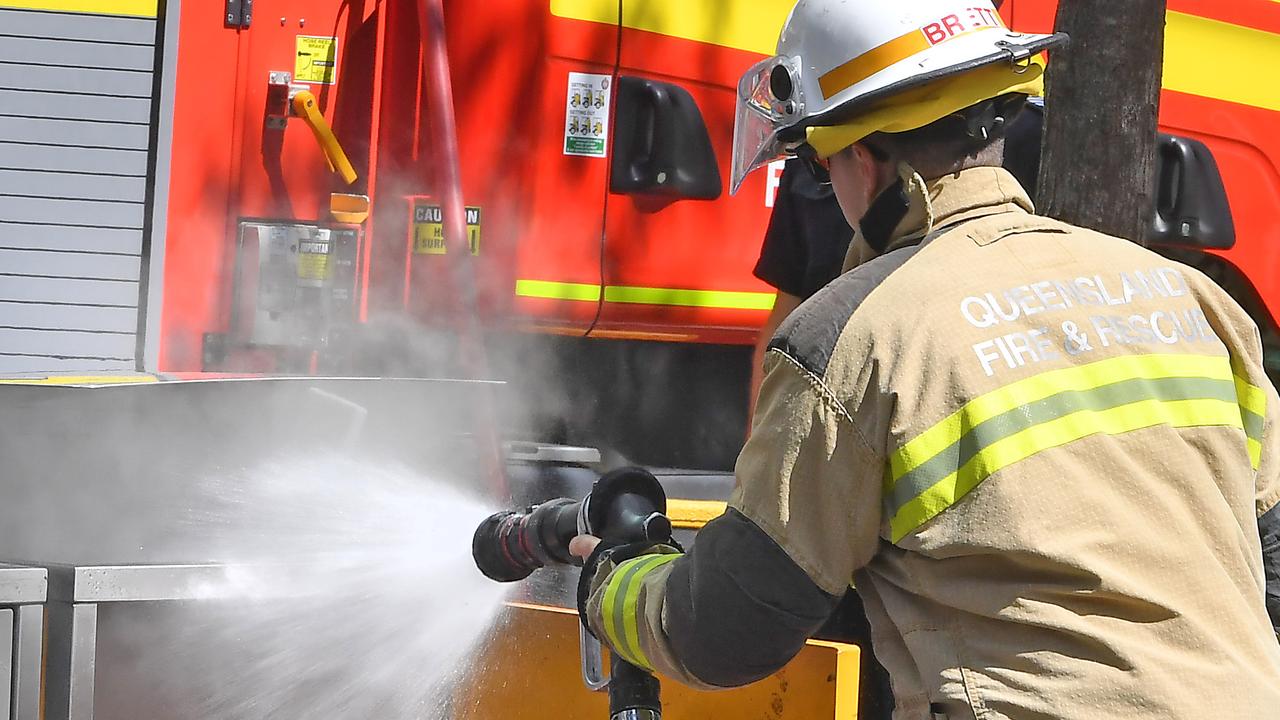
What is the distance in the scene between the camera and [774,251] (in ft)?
11.9

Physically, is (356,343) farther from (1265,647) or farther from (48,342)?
(1265,647)

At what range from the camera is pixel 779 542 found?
1575mm

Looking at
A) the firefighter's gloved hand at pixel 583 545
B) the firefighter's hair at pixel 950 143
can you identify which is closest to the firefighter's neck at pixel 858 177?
the firefighter's hair at pixel 950 143

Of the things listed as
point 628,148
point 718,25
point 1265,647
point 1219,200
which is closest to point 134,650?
point 1265,647

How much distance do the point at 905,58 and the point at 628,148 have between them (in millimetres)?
1924

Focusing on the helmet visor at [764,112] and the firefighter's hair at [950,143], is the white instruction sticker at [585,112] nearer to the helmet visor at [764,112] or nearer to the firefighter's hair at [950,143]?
the helmet visor at [764,112]

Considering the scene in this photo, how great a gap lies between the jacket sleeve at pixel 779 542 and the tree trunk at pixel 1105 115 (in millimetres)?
1954

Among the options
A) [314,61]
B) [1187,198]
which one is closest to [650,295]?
[314,61]

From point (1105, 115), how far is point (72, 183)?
2625mm

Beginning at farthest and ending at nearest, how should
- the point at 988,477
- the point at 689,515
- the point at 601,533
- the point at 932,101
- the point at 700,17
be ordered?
Answer: 1. the point at 700,17
2. the point at 689,515
3. the point at 601,533
4. the point at 932,101
5. the point at 988,477

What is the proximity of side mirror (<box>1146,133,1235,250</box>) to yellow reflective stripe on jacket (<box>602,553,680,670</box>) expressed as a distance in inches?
114

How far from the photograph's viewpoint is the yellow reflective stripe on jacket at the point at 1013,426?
1527 mm

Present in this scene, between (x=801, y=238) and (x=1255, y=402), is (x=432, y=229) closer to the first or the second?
(x=801, y=238)

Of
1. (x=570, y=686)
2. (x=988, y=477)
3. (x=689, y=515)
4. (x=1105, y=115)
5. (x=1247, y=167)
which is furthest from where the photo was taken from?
(x=1247, y=167)
